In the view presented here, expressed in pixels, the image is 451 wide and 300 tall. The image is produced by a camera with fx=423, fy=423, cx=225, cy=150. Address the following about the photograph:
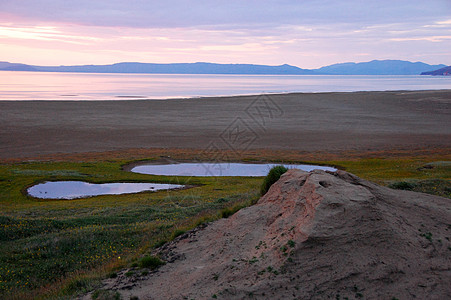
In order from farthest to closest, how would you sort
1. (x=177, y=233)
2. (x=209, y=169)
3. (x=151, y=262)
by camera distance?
1. (x=209, y=169)
2. (x=177, y=233)
3. (x=151, y=262)

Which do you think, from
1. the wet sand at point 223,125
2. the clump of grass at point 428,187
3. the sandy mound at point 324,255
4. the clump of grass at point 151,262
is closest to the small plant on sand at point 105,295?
the sandy mound at point 324,255

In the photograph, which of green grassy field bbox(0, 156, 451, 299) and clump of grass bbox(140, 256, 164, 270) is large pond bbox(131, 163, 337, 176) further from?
clump of grass bbox(140, 256, 164, 270)

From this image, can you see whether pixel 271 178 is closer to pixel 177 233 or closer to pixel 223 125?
pixel 177 233

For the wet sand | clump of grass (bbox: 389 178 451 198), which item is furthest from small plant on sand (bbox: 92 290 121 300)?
the wet sand

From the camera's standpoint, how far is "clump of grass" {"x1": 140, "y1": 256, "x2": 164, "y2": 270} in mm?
10719

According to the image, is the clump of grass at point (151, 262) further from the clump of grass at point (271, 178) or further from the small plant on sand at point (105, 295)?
the clump of grass at point (271, 178)

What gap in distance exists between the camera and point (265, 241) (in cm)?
1031

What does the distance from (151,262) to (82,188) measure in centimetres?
2362

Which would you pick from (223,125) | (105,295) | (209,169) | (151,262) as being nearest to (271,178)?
(151,262)

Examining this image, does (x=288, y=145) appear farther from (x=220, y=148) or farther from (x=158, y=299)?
(x=158, y=299)

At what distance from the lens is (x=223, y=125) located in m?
68.8

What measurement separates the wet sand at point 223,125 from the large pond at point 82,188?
16891 mm

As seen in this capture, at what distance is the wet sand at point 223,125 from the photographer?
179ft

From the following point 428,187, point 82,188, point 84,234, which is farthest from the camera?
→ point 82,188
